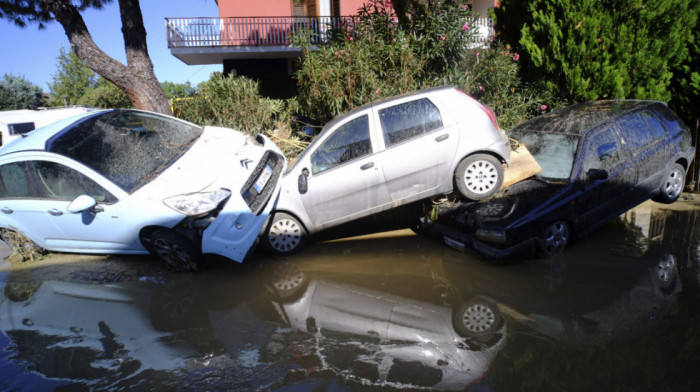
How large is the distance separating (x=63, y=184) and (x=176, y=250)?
1.71 meters

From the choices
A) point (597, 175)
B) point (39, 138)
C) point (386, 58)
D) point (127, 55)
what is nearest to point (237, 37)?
point (127, 55)

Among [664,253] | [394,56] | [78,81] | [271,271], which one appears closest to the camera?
[664,253]

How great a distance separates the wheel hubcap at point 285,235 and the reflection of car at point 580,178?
71.4 inches

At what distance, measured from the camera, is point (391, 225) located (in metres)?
6.83

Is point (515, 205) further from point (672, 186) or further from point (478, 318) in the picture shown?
point (672, 186)

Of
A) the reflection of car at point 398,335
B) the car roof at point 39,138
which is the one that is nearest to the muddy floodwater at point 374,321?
the reflection of car at point 398,335

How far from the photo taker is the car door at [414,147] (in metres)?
5.60

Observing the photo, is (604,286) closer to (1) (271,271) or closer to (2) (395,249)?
(2) (395,249)

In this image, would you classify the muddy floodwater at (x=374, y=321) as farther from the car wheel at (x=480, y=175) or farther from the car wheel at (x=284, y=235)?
the car wheel at (x=480, y=175)

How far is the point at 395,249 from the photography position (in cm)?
584

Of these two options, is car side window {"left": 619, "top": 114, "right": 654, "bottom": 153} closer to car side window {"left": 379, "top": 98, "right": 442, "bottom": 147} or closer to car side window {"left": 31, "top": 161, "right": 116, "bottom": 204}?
car side window {"left": 379, "top": 98, "right": 442, "bottom": 147}

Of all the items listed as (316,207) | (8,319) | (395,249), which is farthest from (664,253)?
(8,319)

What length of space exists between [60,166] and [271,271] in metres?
2.87

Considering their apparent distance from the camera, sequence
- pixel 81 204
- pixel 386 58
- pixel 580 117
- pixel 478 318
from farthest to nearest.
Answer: pixel 386 58 → pixel 580 117 → pixel 81 204 → pixel 478 318
